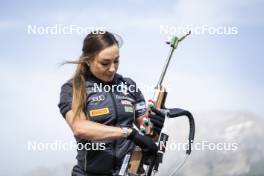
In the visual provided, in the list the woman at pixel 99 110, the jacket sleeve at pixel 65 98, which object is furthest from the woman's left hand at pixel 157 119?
the jacket sleeve at pixel 65 98

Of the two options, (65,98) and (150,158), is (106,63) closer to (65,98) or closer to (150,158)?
(65,98)

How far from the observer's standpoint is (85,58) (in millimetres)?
6785

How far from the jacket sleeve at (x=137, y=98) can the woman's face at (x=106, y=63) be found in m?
0.41

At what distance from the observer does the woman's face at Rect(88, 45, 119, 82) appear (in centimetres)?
653

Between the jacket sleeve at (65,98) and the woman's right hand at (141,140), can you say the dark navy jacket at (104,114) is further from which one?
the woman's right hand at (141,140)

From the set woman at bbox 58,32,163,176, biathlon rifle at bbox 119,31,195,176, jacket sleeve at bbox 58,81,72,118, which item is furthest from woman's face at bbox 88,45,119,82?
biathlon rifle at bbox 119,31,195,176

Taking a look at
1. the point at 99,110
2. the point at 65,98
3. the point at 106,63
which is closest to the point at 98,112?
the point at 99,110

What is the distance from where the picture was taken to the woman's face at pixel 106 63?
257 inches

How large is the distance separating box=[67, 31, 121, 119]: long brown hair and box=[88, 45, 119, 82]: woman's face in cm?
6

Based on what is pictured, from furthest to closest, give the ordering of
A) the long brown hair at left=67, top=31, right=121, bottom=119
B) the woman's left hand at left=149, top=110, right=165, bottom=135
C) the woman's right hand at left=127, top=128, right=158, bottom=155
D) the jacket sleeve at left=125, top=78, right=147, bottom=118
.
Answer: the jacket sleeve at left=125, top=78, right=147, bottom=118, the long brown hair at left=67, top=31, right=121, bottom=119, the woman's left hand at left=149, top=110, right=165, bottom=135, the woman's right hand at left=127, top=128, right=158, bottom=155

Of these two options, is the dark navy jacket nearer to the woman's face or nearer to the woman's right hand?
the woman's face

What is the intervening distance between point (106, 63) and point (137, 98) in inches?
27.6

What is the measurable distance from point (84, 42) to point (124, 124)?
3.40 feet

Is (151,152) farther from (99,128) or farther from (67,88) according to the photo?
(67,88)
